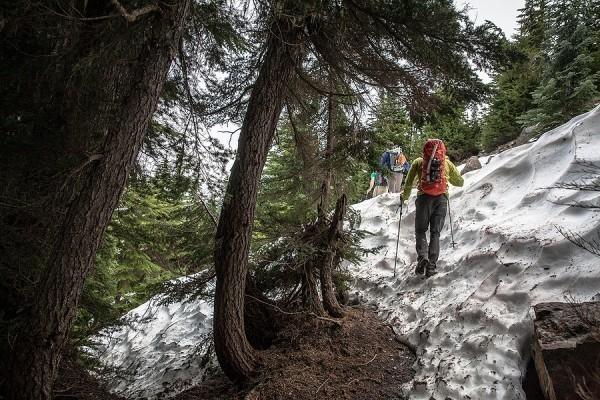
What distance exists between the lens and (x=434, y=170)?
20.5 feet

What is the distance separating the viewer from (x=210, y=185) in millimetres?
4141

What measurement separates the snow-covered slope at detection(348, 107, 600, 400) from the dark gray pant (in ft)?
1.10

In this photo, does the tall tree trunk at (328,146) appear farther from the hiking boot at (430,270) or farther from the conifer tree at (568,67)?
the conifer tree at (568,67)

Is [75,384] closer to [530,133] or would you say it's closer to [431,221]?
[431,221]

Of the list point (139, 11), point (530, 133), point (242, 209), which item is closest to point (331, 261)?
point (242, 209)

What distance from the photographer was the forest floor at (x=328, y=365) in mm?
4059

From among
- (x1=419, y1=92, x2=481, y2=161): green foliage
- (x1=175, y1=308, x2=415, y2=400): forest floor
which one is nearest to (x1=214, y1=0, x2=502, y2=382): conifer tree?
(x1=175, y1=308, x2=415, y2=400): forest floor

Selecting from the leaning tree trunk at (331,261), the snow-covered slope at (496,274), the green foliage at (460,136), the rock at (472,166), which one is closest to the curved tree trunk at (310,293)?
the leaning tree trunk at (331,261)

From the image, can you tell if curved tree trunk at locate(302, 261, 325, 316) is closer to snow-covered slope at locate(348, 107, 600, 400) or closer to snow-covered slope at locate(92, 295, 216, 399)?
snow-covered slope at locate(348, 107, 600, 400)

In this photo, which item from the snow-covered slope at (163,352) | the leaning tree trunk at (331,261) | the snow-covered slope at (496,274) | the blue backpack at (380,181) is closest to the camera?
the snow-covered slope at (496,274)

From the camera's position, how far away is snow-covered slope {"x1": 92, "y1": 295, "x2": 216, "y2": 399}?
19.9ft

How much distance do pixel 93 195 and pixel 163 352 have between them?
A: 19.4 ft

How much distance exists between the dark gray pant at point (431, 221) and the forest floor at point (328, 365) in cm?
163

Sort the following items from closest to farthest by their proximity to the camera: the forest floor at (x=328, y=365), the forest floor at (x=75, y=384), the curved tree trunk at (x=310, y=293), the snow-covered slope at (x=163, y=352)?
1. the forest floor at (x=75, y=384)
2. the forest floor at (x=328, y=365)
3. the curved tree trunk at (x=310, y=293)
4. the snow-covered slope at (x=163, y=352)
